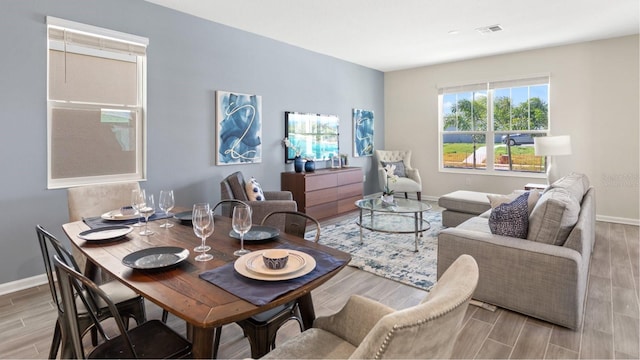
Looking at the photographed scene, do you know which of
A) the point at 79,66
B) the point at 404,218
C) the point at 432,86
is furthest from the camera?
the point at 432,86

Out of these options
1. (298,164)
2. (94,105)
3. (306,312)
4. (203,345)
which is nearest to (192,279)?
(203,345)

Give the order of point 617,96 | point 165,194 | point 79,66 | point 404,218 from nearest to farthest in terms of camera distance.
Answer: point 165,194 < point 79,66 < point 404,218 < point 617,96

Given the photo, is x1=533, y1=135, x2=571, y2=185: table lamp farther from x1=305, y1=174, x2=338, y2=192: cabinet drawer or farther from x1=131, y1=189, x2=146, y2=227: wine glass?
x1=131, y1=189, x2=146, y2=227: wine glass

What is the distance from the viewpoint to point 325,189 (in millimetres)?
5195

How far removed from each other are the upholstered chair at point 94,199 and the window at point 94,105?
29.3 inches

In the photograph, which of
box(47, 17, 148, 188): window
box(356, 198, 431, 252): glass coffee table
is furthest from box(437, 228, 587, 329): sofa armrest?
box(47, 17, 148, 188): window

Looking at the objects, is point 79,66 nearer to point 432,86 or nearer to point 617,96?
point 432,86

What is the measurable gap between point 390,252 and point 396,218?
0.83 m

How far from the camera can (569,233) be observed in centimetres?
239

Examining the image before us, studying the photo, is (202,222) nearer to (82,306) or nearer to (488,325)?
(82,306)

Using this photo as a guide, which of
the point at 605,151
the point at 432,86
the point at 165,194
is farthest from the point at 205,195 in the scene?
the point at 605,151

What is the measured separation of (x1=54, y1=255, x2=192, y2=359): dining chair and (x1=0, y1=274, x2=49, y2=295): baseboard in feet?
6.33

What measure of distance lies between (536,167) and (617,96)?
143 centimetres

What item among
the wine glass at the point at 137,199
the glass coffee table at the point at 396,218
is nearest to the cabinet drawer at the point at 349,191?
the glass coffee table at the point at 396,218
